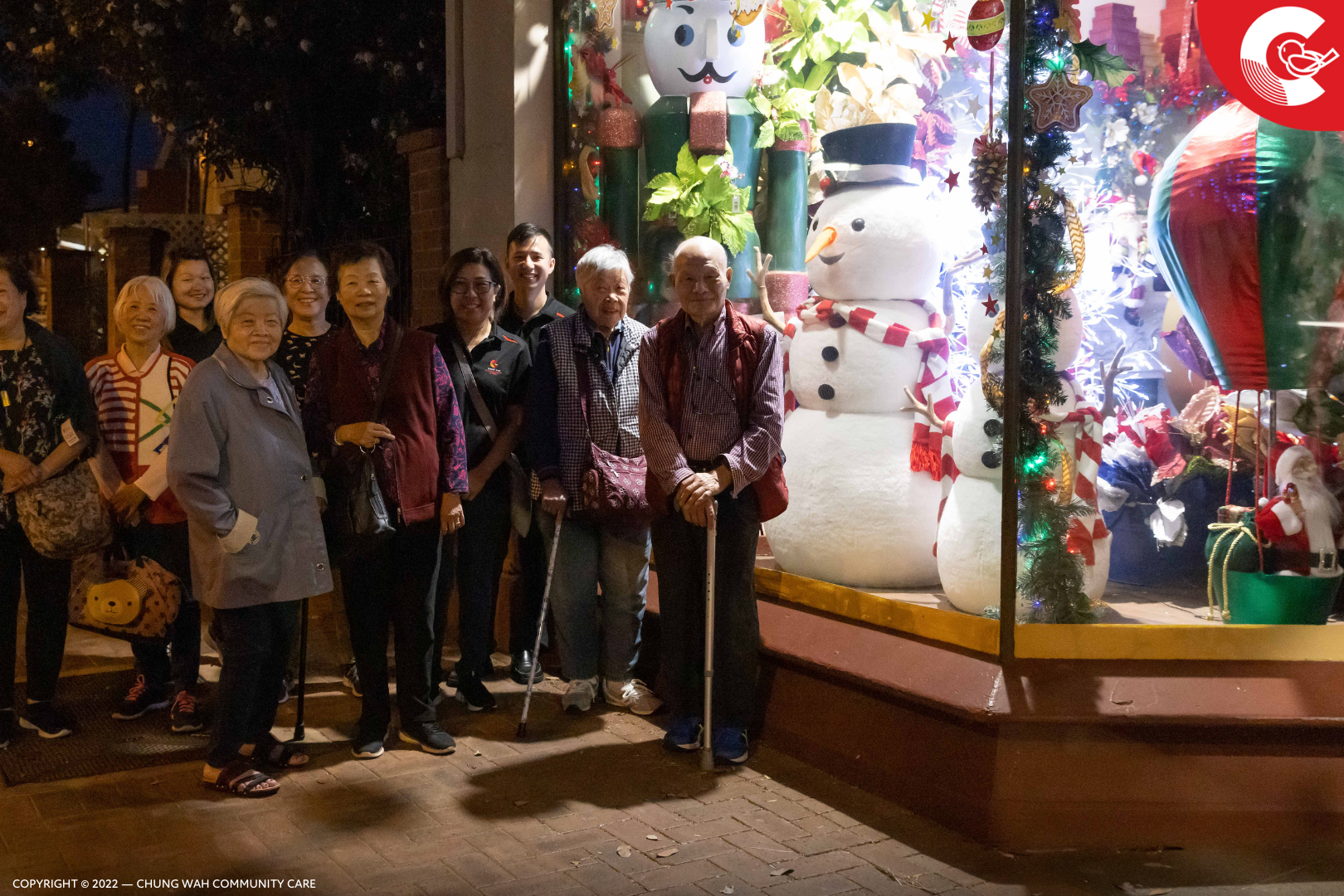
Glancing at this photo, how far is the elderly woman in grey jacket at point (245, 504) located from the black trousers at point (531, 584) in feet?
4.31

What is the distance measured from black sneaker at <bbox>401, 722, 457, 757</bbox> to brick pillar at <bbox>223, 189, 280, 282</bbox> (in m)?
9.61

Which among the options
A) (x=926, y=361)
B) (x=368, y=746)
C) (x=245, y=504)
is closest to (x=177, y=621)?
(x=368, y=746)

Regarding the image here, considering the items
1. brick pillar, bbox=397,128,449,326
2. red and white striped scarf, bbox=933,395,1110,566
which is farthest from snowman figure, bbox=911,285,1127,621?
brick pillar, bbox=397,128,449,326

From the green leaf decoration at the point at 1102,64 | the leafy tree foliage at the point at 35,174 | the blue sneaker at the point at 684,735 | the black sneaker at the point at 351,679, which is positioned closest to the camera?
the green leaf decoration at the point at 1102,64

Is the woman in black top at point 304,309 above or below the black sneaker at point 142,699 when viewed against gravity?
above

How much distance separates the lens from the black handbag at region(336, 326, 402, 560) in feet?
14.2

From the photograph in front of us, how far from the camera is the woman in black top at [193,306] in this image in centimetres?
527

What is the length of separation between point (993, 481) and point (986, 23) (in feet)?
4.88

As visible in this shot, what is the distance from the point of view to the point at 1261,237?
3.95 metres

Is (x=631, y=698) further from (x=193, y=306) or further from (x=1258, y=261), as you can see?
(x=1258, y=261)

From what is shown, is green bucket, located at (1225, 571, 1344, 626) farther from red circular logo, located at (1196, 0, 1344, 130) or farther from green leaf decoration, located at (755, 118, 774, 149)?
green leaf decoration, located at (755, 118, 774, 149)

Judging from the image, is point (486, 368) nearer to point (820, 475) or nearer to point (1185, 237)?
point (820, 475)

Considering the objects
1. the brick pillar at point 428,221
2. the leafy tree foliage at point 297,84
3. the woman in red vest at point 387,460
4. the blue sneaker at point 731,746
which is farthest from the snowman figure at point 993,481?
the leafy tree foliage at point 297,84

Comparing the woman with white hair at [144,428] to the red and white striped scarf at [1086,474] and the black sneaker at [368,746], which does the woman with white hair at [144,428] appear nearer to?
the black sneaker at [368,746]
